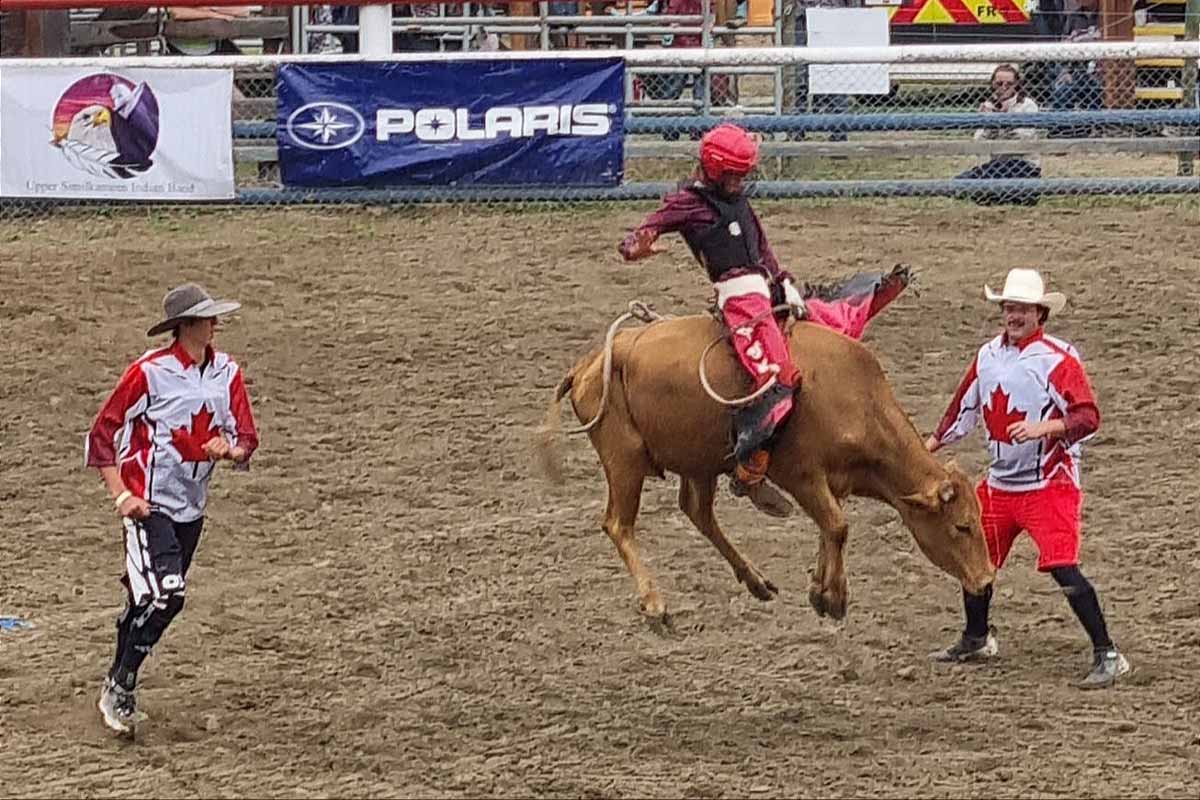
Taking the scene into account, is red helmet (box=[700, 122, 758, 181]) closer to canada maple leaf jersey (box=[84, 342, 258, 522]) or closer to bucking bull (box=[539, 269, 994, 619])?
bucking bull (box=[539, 269, 994, 619])

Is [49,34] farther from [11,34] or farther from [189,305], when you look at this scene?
[189,305]

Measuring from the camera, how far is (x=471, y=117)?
601 inches

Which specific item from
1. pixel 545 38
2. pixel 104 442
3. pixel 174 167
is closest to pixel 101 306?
pixel 174 167

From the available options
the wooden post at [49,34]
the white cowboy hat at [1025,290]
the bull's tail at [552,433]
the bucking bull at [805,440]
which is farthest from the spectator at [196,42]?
the white cowboy hat at [1025,290]

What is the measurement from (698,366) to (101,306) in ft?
22.4

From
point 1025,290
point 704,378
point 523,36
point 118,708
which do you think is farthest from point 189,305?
point 523,36

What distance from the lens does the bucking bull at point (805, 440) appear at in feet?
25.2

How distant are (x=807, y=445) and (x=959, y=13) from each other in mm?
13010

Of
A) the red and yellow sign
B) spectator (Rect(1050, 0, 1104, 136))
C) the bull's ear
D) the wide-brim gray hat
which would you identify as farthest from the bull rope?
the red and yellow sign

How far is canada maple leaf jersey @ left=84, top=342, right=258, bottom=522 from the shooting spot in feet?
24.2

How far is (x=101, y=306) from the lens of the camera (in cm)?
1368

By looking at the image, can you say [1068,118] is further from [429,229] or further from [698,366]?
[698,366]

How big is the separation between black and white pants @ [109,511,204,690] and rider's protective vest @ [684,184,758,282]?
6.96 feet

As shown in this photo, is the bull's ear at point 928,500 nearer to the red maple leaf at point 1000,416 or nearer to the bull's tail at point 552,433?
the red maple leaf at point 1000,416
